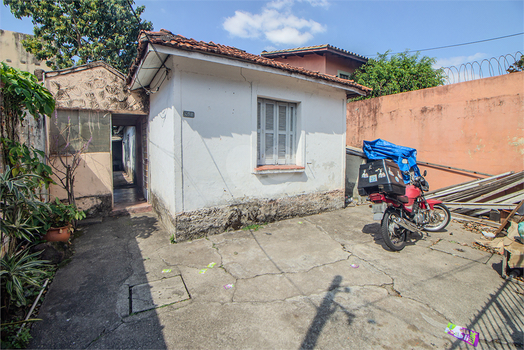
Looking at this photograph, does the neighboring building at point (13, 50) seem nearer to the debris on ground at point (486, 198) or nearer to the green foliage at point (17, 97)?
the green foliage at point (17, 97)

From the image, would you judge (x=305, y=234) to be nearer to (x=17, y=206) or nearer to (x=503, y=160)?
Answer: (x=17, y=206)

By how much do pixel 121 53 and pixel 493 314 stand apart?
1449 centimetres

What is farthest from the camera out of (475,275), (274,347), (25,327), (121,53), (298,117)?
(121,53)

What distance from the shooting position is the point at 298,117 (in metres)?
6.24

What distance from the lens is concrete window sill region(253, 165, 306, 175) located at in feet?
18.2

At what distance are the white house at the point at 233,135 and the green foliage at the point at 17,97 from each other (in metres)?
1.68

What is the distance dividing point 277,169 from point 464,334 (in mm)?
4018

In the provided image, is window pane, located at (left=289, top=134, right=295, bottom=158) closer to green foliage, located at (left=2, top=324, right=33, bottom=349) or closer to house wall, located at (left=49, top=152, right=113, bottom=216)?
house wall, located at (left=49, top=152, right=113, bottom=216)

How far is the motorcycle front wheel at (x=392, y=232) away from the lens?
4.36m

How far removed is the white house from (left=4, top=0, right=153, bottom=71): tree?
269 inches

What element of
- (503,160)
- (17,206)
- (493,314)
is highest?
(503,160)

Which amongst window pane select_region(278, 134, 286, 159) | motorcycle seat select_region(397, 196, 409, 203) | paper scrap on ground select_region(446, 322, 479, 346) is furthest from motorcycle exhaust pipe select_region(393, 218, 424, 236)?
window pane select_region(278, 134, 286, 159)

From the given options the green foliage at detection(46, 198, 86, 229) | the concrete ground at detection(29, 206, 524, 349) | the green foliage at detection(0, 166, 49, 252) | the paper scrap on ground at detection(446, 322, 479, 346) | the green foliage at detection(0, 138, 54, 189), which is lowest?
the paper scrap on ground at detection(446, 322, 479, 346)

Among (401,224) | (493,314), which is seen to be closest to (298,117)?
(401,224)
